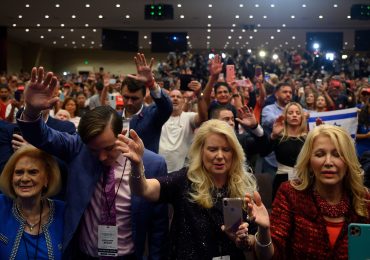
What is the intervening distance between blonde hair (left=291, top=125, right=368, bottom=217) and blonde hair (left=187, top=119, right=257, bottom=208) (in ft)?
0.78

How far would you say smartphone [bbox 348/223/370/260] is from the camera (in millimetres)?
1350

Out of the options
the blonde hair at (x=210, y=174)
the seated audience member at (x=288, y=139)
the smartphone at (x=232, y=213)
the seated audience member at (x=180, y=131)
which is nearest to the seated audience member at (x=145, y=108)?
the blonde hair at (x=210, y=174)

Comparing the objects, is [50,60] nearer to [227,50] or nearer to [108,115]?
[227,50]

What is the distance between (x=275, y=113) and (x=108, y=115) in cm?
359

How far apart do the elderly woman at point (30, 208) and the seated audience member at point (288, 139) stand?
1945 millimetres

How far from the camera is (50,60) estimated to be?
31.8 meters

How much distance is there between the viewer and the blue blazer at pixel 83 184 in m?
2.19

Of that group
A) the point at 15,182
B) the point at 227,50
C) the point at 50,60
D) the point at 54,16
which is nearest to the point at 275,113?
the point at 15,182

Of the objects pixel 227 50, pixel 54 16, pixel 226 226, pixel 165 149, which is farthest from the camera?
pixel 227 50

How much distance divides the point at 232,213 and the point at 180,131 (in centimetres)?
268

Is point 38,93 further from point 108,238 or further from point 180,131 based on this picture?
point 180,131

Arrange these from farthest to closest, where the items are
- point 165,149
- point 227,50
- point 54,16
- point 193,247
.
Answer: point 227,50 → point 54,16 → point 165,149 → point 193,247

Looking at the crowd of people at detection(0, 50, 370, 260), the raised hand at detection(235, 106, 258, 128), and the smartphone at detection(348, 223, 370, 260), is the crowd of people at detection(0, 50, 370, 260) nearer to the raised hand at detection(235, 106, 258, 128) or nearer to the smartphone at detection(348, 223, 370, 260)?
the smartphone at detection(348, 223, 370, 260)

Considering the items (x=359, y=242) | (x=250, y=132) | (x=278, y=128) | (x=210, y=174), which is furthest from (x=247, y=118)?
(x=359, y=242)
